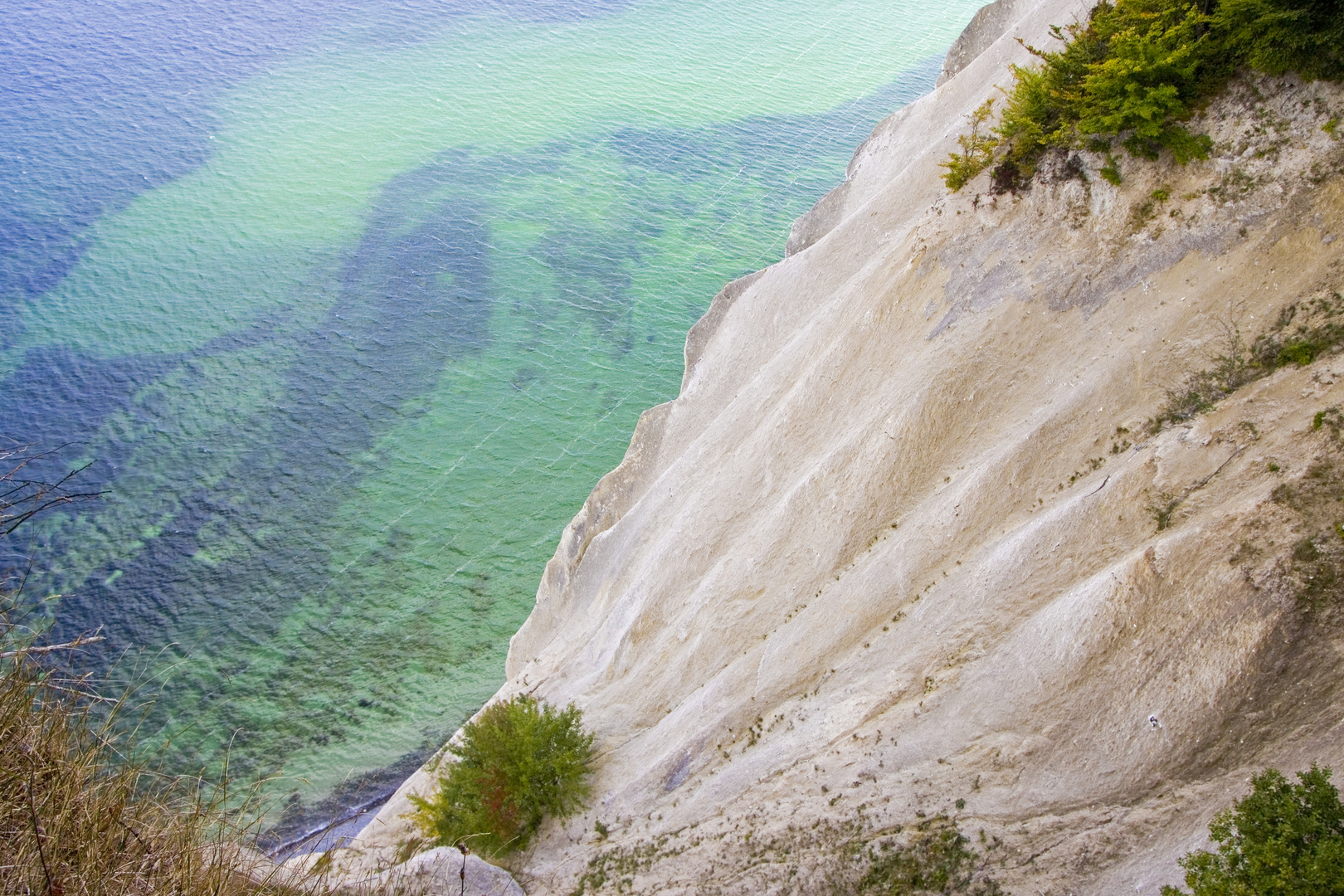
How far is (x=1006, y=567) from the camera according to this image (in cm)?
1752

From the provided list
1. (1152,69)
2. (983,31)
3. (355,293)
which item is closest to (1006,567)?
(1152,69)

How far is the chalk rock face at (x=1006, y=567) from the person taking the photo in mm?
14344

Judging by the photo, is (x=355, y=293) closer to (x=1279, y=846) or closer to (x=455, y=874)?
(x=455, y=874)

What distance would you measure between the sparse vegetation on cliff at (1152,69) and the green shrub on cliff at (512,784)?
17287 mm

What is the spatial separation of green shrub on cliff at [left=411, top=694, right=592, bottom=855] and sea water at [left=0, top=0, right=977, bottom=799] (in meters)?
6.22

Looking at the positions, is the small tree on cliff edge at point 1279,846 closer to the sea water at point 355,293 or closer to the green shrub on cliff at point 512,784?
the green shrub on cliff at point 512,784

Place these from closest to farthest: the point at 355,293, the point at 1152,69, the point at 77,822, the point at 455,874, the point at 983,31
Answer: the point at 77,822
the point at 455,874
the point at 1152,69
the point at 983,31
the point at 355,293

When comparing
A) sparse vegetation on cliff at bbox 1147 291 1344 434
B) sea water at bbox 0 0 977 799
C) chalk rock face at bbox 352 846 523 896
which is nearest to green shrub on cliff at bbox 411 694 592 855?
chalk rock face at bbox 352 846 523 896

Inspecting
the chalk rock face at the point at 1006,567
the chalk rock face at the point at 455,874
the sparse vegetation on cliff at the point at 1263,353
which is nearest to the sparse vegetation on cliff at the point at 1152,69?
the chalk rock face at the point at 1006,567

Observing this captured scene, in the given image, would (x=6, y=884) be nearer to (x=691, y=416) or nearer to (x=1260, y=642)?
(x=1260, y=642)

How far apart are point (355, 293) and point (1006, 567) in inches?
1420

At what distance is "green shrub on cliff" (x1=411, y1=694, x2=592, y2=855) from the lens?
2034cm

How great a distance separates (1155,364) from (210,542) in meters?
31.1

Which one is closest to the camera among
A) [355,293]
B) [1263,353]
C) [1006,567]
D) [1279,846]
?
[1279,846]
